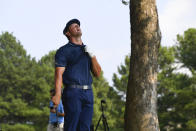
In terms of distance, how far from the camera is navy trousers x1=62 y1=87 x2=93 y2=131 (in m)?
4.62

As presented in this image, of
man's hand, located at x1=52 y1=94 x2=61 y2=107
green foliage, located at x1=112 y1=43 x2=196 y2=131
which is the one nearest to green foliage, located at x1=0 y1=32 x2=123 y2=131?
green foliage, located at x1=112 y1=43 x2=196 y2=131

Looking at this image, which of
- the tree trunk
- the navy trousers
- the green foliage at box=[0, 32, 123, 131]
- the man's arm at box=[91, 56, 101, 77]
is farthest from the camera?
the green foliage at box=[0, 32, 123, 131]

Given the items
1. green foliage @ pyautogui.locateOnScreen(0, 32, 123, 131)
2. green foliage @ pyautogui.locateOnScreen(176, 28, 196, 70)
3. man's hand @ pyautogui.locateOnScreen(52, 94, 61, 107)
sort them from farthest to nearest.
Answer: green foliage @ pyautogui.locateOnScreen(0, 32, 123, 131) → green foliage @ pyautogui.locateOnScreen(176, 28, 196, 70) → man's hand @ pyautogui.locateOnScreen(52, 94, 61, 107)

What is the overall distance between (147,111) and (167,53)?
3712 centimetres

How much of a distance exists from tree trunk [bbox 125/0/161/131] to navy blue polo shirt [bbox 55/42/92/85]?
6.64 ft

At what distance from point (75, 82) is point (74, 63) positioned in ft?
0.86

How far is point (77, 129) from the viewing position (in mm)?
4746

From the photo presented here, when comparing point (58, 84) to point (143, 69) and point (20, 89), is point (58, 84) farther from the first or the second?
point (20, 89)

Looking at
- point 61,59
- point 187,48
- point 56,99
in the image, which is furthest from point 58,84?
point 187,48

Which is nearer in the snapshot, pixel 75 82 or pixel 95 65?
pixel 75 82

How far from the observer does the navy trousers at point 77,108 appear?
4.62 m

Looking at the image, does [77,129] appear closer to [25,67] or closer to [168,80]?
[168,80]

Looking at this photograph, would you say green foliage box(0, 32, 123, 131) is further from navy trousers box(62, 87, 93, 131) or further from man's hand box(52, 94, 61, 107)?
man's hand box(52, 94, 61, 107)

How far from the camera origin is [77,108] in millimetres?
4625
